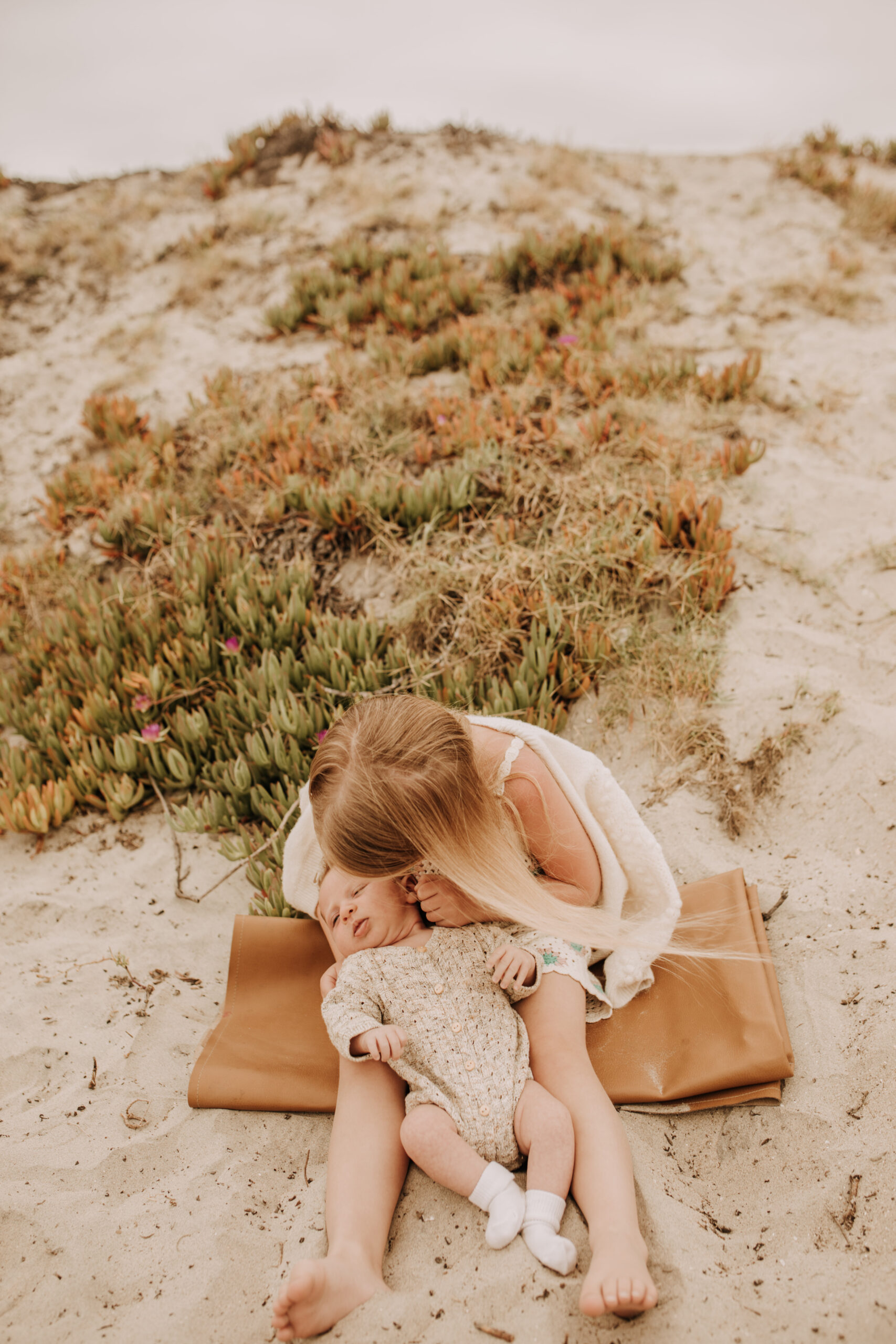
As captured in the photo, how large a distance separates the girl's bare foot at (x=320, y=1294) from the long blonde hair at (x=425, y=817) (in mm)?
841

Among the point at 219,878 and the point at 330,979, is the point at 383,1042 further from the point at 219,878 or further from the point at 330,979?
the point at 219,878

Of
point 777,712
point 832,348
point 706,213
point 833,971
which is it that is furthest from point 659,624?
point 706,213

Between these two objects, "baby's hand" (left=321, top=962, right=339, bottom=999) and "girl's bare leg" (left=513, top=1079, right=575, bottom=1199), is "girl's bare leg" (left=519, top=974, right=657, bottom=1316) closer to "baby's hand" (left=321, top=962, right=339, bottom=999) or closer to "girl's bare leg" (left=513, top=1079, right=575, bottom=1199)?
"girl's bare leg" (left=513, top=1079, right=575, bottom=1199)

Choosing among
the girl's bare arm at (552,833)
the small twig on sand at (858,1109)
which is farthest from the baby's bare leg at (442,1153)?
the small twig on sand at (858,1109)

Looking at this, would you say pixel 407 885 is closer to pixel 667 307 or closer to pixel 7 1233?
pixel 7 1233

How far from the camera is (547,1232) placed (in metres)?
1.80

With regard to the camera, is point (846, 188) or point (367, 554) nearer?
point (367, 554)

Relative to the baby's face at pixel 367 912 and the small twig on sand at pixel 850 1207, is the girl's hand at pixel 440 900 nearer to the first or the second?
the baby's face at pixel 367 912

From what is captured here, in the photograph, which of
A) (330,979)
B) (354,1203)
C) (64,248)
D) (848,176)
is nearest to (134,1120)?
(330,979)

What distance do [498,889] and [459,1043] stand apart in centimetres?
41

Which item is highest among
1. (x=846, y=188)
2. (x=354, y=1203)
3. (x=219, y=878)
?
(x=846, y=188)

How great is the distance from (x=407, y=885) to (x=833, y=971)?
128cm

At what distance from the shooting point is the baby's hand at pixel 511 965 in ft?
7.03

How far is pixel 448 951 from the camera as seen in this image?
89.2 inches
